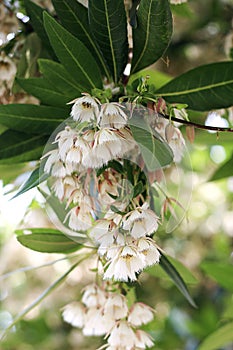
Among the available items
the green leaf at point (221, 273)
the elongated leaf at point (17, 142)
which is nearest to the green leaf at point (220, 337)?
the green leaf at point (221, 273)

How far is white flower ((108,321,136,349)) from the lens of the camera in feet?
2.80

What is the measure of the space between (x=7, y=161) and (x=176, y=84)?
314 millimetres

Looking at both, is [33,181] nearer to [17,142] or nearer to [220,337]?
[17,142]

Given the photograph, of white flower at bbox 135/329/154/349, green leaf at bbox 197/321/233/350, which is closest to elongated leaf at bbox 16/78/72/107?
white flower at bbox 135/329/154/349

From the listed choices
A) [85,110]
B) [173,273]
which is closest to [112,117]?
[85,110]

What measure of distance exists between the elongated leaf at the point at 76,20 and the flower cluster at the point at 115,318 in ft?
1.08

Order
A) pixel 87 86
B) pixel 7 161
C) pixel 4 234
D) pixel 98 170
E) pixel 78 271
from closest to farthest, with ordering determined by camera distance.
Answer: pixel 98 170
pixel 87 86
pixel 7 161
pixel 78 271
pixel 4 234

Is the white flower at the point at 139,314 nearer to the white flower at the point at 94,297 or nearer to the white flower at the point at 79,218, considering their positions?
the white flower at the point at 94,297

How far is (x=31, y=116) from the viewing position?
3.04 feet

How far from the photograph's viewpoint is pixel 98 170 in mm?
765

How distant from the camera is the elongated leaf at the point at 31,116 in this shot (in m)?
0.91

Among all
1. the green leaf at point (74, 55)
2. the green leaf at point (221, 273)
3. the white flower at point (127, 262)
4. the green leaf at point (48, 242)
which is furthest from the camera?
the green leaf at point (221, 273)

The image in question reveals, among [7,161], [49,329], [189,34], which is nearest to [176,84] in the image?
[7,161]

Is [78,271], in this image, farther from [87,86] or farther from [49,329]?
[87,86]
